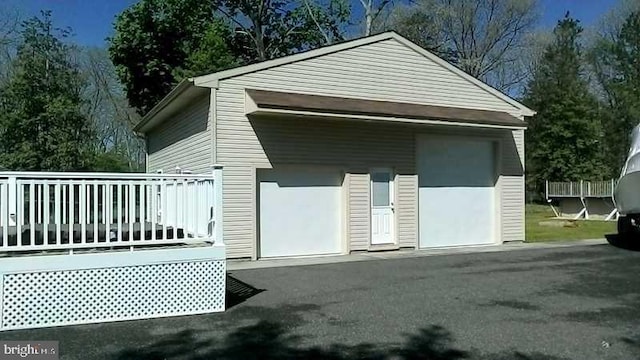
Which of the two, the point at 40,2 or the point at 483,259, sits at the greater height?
the point at 40,2

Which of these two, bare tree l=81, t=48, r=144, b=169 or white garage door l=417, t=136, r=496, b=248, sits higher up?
bare tree l=81, t=48, r=144, b=169

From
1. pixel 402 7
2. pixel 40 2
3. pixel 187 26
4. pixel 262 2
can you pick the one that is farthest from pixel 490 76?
pixel 40 2

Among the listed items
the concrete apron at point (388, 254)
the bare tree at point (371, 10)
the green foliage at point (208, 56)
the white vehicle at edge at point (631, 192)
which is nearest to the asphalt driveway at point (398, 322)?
the concrete apron at point (388, 254)

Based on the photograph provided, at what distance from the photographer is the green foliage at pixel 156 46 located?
2627 centimetres

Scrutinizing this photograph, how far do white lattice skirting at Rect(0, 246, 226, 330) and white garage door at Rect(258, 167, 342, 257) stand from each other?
527 cm

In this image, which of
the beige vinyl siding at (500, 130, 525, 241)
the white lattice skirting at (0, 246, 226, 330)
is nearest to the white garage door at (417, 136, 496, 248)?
the beige vinyl siding at (500, 130, 525, 241)

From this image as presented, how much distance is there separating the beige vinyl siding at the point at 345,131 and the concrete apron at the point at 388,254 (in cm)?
34

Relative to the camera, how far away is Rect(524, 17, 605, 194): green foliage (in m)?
34.6

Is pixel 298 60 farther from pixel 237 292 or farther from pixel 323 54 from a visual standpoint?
pixel 237 292

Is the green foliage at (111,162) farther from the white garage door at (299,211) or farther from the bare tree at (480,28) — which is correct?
the bare tree at (480,28)

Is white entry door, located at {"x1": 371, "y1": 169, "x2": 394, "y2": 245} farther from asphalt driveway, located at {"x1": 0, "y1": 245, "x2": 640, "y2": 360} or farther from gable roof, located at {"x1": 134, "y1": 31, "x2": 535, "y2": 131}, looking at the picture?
asphalt driveway, located at {"x1": 0, "y1": 245, "x2": 640, "y2": 360}

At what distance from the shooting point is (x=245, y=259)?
12.1 meters

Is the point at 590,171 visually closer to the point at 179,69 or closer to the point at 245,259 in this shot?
the point at 179,69

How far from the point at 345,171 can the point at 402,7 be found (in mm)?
22053
